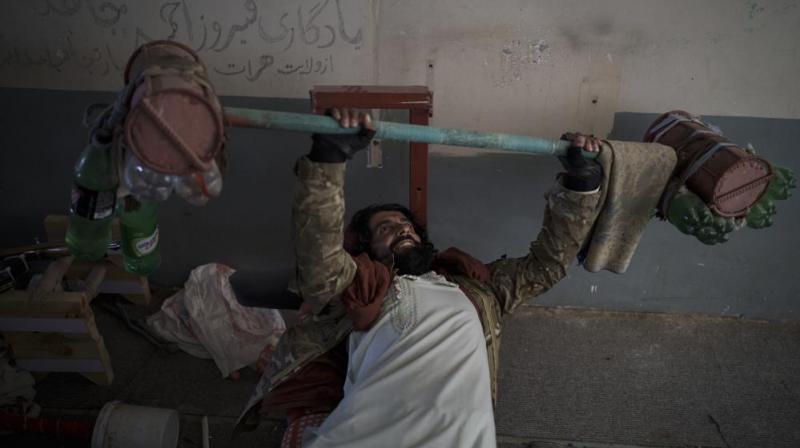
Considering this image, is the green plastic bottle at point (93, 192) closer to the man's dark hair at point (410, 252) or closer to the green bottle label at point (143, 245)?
the green bottle label at point (143, 245)

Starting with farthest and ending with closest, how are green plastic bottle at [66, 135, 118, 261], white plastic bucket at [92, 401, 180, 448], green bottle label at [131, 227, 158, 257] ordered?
white plastic bucket at [92, 401, 180, 448] < green bottle label at [131, 227, 158, 257] < green plastic bottle at [66, 135, 118, 261]

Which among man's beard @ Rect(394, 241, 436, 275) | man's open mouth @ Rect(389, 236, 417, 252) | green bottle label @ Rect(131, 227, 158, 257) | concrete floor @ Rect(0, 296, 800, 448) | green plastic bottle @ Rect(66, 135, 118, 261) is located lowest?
concrete floor @ Rect(0, 296, 800, 448)

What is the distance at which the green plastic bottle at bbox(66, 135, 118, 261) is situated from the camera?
1.17m

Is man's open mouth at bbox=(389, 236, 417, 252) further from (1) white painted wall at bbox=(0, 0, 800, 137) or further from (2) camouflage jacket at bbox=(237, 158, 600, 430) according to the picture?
(1) white painted wall at bbox=(0, 0, 800, 137)

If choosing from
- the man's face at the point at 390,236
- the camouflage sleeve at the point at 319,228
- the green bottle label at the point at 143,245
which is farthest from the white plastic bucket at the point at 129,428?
the man's face at the point at 390,236

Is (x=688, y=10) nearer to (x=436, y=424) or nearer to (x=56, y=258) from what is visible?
(x=436, y=424)

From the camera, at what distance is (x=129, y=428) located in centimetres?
177

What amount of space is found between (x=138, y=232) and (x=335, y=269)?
56cm

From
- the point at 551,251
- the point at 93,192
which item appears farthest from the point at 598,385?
the point at 93,192

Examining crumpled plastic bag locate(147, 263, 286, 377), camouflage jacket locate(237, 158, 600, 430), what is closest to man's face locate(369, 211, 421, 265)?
camouflage jacket locate(237, 158, 600, 430)

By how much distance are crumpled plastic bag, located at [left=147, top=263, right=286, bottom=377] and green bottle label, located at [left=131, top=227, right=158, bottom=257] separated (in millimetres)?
797

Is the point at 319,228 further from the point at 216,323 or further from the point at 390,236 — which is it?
the point at 216,323

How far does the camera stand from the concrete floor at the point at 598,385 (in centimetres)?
209

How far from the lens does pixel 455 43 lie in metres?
2.07
